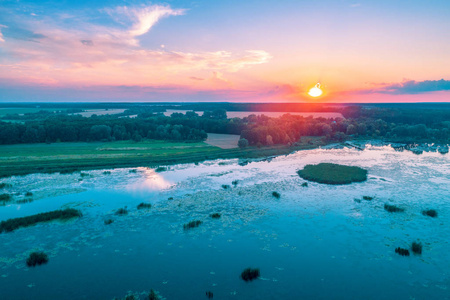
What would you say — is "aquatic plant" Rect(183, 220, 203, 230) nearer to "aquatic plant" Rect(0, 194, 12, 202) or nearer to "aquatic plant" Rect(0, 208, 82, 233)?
"aquatic plant" Rect(0, 208, 82, 233)

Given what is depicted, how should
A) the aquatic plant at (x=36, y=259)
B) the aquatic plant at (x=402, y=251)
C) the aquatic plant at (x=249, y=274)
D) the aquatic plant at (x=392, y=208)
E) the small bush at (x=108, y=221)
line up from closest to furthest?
the aquatic plant at (x=249, y=274)
the aquatic plant at (x=36, y=259)
the aquatic plant at (x=402, y=251)
the small bush at (x=108, y=221)
the aquatic plant at (x=392, y=208)

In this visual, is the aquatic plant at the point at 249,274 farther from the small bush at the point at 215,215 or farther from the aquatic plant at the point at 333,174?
the aquatic plant at the point at 333,174

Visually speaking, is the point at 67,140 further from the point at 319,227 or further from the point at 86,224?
the point at 319,227

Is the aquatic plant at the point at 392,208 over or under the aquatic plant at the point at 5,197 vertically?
over

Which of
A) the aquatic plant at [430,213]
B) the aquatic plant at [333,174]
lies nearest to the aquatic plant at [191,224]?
the aquatic plant at [333,174]

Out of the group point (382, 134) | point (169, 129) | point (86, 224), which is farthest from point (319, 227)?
point (382, 134)

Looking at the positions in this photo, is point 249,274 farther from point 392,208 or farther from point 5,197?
point 5,197

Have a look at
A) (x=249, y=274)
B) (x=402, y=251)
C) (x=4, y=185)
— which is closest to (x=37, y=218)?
(x=4, y=185)
